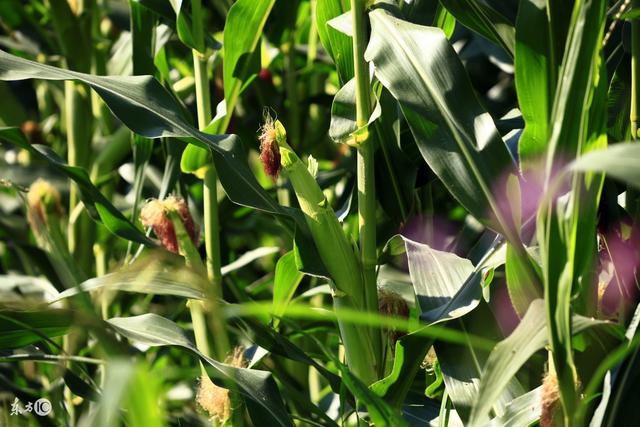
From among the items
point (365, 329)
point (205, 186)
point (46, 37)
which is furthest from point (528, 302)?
point (46, 37)

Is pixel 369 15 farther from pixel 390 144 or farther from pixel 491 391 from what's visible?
pixel 491 391

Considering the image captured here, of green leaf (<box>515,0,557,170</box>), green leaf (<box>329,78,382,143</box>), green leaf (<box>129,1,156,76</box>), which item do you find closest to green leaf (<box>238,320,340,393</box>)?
green leaf (<box>329,78,382,143</box>)

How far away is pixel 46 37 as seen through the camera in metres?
1.81

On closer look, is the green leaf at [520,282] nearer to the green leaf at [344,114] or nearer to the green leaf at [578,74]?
the green leaf at [578,74]

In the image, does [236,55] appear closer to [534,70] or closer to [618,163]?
[534,70]

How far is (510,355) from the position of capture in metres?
0.71

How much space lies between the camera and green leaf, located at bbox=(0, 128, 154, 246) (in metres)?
1.06

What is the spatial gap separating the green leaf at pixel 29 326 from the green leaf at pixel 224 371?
6cm

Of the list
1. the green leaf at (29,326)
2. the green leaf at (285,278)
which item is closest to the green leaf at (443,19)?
the green leaf at (285,278)

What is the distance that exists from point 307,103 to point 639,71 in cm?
92

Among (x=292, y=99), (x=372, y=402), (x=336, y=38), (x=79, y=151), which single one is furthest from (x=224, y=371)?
(x=292, y=99)

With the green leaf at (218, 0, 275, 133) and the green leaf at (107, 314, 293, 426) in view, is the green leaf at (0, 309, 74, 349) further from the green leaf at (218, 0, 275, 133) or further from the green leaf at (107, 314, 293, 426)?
the green leaf at (218, 0, 275, 133)

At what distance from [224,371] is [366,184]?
261 millimetres

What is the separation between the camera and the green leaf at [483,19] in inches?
38.3
